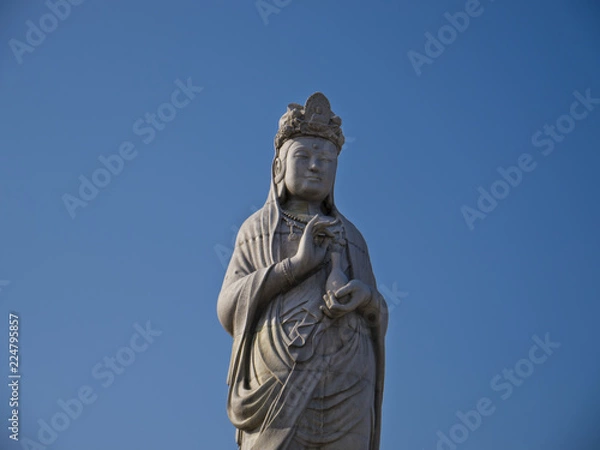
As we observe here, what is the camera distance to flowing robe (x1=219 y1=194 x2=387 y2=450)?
11.3 meters

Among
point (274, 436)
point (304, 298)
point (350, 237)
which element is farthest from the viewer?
point (350, 237)

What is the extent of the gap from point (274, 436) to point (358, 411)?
1092 millimetres

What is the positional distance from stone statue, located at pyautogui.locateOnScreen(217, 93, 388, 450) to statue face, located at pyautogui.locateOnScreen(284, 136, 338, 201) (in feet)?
0.04

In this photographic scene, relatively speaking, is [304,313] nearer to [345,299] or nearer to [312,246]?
[345,299]

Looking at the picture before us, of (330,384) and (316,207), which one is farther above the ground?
(316,207)

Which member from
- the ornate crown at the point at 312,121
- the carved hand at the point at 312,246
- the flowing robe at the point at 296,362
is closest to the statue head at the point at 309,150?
the ornate crown at the point at 312,121

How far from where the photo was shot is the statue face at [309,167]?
42.3 feet

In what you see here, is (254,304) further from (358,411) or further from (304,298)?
(358,411)

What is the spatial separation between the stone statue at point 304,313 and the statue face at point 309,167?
0.04ft

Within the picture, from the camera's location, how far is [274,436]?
440 inches

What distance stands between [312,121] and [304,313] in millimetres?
2747

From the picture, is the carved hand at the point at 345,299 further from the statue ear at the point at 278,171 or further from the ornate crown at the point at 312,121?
the ornate crown at the point at 312,121

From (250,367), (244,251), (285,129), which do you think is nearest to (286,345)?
(250,367)

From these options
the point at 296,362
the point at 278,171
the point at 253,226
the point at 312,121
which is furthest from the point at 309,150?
the point at 296,362
